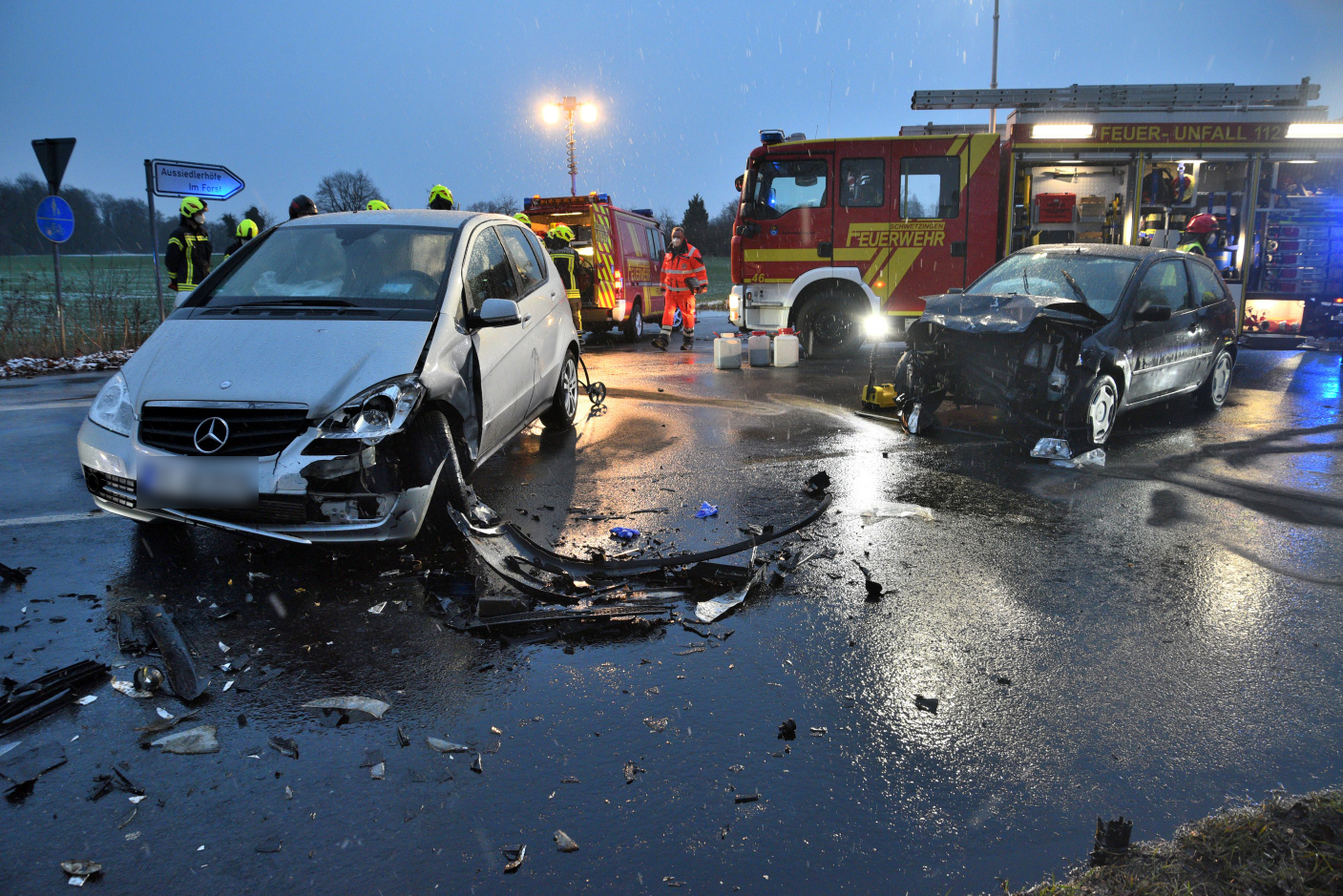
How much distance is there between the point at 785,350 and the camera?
1271 cm

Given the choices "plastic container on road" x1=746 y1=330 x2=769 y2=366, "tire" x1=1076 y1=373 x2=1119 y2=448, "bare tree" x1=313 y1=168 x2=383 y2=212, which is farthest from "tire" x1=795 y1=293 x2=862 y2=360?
"bare tree" x1=313 y1=168 x2=383 y2=212

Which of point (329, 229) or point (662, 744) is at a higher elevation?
point (329, 229)

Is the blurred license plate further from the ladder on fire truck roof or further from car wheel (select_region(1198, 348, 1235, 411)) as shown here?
the ladder on fire truck roof

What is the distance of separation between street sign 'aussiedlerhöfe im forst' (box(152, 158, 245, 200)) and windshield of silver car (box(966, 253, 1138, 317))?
1200 centimetres

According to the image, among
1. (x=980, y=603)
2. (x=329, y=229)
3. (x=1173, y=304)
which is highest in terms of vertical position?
(x=329, y=229)

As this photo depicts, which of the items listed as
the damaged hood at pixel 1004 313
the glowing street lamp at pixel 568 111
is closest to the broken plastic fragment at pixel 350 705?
the damaged hood at pixel 1004 313

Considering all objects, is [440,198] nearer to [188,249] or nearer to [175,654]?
[188,249]

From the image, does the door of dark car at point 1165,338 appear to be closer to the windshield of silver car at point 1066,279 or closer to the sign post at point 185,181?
the windshield of silver car at point 1066,279

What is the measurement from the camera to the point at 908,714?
2.99m

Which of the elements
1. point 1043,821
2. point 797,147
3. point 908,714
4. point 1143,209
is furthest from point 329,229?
point 1143,209

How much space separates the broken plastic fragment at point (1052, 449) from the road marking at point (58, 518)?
21.5 ft

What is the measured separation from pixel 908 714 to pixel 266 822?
203cm

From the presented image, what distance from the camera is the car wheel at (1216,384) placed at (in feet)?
29.4

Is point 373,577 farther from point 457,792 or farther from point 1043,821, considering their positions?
point 1043,821
